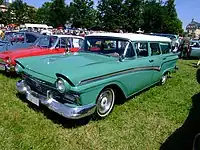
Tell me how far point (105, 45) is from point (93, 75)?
5.18 ft

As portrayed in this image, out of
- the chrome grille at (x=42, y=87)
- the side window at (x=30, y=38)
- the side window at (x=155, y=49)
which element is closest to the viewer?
the chrome grille at (x=42, y=87)

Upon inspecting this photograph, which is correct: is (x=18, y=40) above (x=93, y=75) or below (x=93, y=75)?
above

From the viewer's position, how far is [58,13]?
66500 mm

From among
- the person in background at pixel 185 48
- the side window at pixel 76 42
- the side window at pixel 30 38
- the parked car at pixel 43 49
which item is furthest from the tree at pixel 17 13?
the parked car at pixel 43 49

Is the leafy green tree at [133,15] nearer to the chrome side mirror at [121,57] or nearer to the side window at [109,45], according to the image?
the side window at [109,45]

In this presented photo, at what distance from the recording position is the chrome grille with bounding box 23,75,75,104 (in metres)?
3.96

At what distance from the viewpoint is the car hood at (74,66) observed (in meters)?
3.84

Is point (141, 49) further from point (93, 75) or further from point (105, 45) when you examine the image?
point (93, 75)

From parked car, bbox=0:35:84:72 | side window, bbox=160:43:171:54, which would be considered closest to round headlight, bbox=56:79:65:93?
parked car, bbox=0:35:84:72

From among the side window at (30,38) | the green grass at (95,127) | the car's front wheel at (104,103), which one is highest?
the side window at (30,38)

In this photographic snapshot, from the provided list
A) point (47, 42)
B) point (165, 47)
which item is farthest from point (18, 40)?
point (165, 47)

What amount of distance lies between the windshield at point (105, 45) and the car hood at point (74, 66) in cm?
28

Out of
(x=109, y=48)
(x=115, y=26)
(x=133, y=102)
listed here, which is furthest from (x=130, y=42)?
(x=115, y=26)

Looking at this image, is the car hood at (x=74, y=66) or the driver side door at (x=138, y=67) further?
the driver side door at (x=138, y=67)
